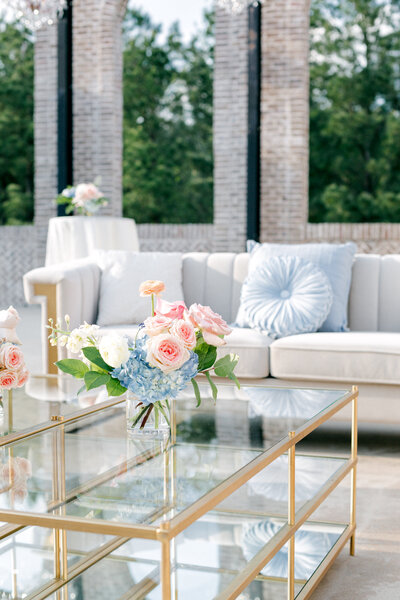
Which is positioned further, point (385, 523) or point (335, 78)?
point (335, 78)

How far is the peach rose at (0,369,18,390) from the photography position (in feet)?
6.89

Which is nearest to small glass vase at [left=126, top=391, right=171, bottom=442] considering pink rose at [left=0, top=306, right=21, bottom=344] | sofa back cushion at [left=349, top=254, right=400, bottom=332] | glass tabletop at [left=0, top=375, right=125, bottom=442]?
glass tabletop at [left=0, top=375, right=125, bottom=442]

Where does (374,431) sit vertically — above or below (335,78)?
below

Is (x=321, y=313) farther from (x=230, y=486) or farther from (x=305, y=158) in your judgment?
(x=305, y=158)

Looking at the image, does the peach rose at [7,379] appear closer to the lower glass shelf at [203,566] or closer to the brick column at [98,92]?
the lower glass shelf at [203,566]

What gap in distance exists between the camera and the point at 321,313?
3688 millimetres

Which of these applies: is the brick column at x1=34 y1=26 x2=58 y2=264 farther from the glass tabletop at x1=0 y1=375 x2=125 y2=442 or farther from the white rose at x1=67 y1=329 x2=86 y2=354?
the white rose at x1=67 y1=329 x2=86 y2=354

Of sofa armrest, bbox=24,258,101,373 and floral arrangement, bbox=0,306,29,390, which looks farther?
sofa armrest, bbox=24,258,101,373

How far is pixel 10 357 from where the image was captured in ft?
6.92

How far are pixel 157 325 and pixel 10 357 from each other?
1.62 feet

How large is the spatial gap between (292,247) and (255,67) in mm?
4429

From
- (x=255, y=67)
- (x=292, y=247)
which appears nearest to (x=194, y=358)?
(x=292, y=247)

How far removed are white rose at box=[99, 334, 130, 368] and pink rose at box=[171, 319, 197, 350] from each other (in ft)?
0.41

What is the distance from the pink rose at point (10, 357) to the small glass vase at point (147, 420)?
0.34 metres
